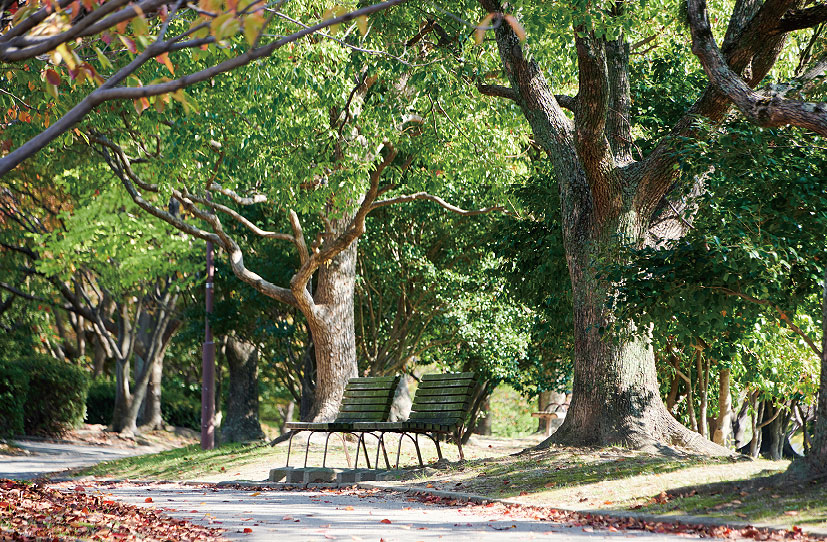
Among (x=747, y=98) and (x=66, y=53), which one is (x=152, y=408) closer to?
(x=747, y=98)

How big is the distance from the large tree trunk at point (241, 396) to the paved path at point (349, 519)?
12.6 m

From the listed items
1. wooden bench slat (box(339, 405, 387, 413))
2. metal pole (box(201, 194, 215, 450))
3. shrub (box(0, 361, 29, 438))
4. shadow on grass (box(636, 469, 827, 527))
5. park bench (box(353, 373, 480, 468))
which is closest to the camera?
shadow on grass (box(636, 469, 827, 527))

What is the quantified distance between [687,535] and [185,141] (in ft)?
33.0

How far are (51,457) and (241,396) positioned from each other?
470 cm

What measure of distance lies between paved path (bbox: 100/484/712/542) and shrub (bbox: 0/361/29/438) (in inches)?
585

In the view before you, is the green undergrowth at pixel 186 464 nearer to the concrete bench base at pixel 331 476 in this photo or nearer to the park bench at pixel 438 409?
the concrete bench base at pixel 331 476

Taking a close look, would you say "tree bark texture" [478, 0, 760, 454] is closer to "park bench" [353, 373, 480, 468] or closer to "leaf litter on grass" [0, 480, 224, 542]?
"park bench" [353, 373, 480, 468]

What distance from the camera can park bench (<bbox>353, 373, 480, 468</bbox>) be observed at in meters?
10.8

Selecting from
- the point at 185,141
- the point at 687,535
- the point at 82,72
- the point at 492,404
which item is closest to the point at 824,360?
the point at 687,535

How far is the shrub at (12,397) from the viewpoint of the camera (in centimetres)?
2367

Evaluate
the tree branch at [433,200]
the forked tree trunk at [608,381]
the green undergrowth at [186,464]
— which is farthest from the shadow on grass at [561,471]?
the tree branch at [433,200]

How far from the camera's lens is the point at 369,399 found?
12297 millimetres

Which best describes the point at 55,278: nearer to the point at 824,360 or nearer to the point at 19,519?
the point at 19,519

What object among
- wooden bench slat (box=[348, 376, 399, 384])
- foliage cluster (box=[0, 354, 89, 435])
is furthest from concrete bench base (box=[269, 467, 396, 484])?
foliage cluster (box=[0, 354, 89, 435])
